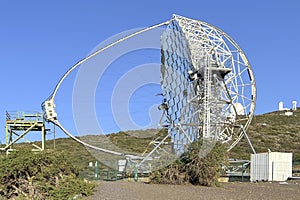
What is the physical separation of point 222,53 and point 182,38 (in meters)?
4.27

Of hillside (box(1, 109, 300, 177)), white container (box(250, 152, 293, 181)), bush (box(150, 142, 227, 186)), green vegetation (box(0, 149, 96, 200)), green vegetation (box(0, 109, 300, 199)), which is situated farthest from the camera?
hillside (box(1, 109, 300, 177))

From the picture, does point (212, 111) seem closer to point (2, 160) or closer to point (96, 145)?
point (96, 145)

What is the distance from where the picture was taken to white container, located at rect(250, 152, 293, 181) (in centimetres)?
3328

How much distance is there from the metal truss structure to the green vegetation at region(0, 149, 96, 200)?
912cm

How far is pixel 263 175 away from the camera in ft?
111

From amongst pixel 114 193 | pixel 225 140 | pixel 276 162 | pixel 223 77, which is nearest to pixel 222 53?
pixel 223 77

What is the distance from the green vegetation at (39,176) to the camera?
57.3 feet

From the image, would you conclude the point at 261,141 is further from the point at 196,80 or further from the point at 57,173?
the point at 57,173

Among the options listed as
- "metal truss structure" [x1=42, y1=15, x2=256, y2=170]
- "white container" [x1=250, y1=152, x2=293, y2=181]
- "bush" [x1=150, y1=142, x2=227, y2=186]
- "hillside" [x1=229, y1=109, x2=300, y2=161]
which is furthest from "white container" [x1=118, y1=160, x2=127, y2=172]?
"hillside" [x1=229, y1=109, x2=300, y2=161]

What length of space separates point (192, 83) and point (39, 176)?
13.9m

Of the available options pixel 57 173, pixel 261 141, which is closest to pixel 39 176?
pixel 57 173

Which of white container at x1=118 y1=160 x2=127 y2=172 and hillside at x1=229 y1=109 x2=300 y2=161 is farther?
hillside at x1=229 y1=109 x2=300 y2=161

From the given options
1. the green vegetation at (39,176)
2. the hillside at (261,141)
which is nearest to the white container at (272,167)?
the hillside at (261,141)

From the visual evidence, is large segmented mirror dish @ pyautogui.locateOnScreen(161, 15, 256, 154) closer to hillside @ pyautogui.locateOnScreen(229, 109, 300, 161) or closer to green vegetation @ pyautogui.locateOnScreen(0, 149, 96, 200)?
green vegetation @ pyautogui.locateOnScreen(0, 149, 96, 200)
